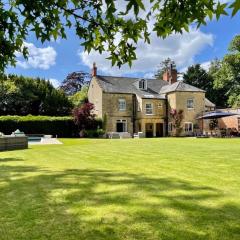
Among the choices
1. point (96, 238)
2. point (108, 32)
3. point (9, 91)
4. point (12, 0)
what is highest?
point (9, 91)

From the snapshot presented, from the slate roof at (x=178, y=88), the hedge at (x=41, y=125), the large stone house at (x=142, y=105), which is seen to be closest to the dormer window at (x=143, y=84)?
the large stone house at (x=142, y=105)

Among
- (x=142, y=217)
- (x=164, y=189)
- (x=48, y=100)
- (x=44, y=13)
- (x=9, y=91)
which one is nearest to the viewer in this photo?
(x=142, y=217)

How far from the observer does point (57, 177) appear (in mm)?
9234

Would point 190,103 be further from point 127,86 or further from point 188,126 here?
point 127,86

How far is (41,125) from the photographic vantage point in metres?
44.5

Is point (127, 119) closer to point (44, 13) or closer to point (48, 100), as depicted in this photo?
point (48, 100)

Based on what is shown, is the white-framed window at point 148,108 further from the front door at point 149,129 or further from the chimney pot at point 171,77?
the chimney pot at point 171,77

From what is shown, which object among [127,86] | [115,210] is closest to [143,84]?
[127,86]

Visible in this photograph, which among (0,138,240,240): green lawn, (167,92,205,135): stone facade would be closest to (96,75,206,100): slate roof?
(167,92,205,135): stone facade

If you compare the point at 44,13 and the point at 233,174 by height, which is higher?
the point at 44,13

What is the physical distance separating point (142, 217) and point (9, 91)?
2097 inches

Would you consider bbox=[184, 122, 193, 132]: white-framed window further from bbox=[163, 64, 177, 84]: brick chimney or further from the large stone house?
bbox=[163, 64, 177, 84]: brick chimney

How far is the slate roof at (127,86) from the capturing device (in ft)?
165

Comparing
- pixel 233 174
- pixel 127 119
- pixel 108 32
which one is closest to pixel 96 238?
pixel 108 32
